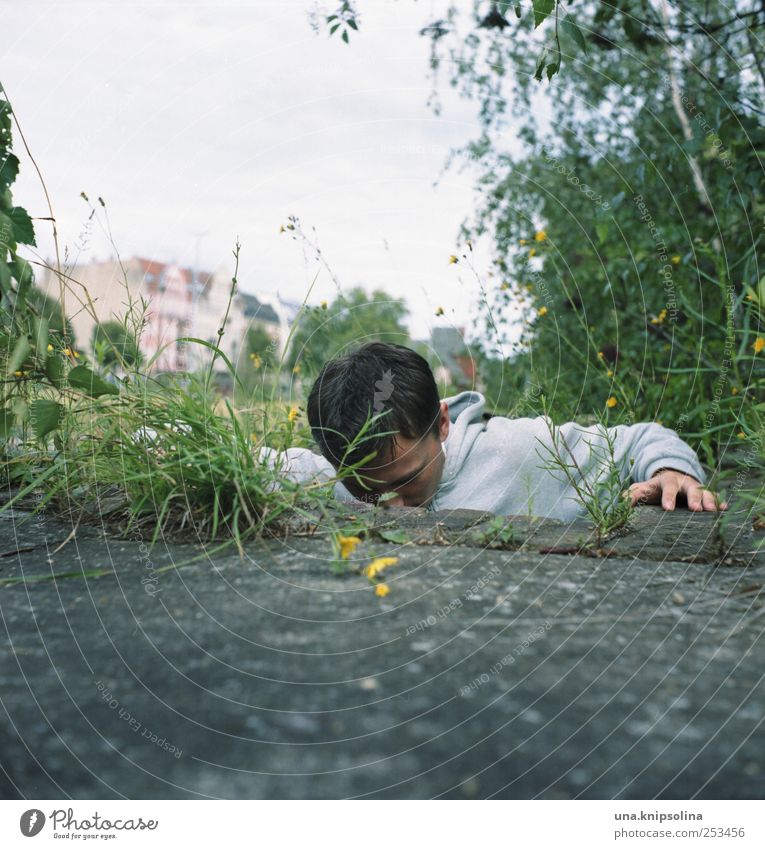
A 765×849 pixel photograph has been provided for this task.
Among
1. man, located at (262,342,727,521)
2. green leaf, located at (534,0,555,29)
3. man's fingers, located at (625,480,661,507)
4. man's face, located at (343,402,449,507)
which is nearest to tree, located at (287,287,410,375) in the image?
man, located at (262,342,727,521)

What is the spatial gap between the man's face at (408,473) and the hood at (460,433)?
96 millimetres

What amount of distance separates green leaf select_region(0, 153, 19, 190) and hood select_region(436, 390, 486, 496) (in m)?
1.48

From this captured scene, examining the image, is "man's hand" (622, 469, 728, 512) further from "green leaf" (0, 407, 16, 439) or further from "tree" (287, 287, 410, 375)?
"green leaf" (0, 407, 16, 439)

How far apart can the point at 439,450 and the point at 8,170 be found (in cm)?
140

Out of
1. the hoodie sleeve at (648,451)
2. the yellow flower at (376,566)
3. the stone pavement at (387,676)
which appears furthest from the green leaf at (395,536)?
the hoodie sleeve at (648,451)

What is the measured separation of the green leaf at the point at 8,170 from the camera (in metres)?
1.46

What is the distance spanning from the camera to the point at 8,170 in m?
1.49

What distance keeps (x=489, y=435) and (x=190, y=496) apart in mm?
1326

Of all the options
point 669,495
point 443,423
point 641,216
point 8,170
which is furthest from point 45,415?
point 641,216

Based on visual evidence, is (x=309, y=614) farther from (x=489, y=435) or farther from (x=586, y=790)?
(x=489, y=435)

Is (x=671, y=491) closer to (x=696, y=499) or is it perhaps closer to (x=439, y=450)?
(x=696, y=499)

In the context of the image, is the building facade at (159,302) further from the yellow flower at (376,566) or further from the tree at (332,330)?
the yellow flower at (376,566)

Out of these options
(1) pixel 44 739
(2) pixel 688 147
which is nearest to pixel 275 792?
(1) pixel 44 739
